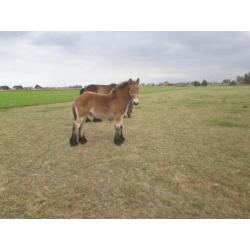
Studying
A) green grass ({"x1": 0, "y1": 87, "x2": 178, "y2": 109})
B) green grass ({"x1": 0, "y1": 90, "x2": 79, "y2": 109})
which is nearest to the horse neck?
green grass ({"x1": 0, "y1": 87, "x2": 178, "y2": 109})

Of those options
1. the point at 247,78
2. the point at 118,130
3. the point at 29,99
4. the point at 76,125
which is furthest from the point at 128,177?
the point at 247,78

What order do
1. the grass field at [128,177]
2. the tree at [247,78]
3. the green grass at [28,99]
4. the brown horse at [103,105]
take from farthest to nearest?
the tree at [247,78] → the green grass at [28,99] → the brown horse at [103,105] → the grass field at [128,177]

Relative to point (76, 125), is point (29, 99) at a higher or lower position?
higher

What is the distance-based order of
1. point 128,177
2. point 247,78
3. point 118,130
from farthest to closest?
point 247,78 < point 118,130 < point 128,177

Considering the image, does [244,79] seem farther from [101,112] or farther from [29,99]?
[101,112]

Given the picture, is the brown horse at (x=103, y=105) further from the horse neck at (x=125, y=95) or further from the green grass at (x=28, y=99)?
the green grass at (x=28, y=99)

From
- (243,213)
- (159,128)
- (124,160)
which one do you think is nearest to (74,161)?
(124,160)

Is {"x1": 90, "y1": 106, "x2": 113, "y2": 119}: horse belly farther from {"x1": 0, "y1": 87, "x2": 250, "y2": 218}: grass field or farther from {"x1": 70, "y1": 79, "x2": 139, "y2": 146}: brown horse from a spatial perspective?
{"x1": 0, "y1": 87, "x2": 250, "y2": 218}: grass field

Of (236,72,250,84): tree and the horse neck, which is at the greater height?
(236,72,250,84): tree

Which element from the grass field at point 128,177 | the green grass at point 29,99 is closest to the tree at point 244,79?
the green grass at point 29,99

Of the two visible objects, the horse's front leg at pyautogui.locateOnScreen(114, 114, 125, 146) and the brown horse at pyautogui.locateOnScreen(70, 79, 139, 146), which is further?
the horse's front leg at pyautogui.locateOnScreen(114, 114, 125, 146)

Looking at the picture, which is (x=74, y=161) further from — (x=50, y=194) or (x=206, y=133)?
(x=206, y=133)

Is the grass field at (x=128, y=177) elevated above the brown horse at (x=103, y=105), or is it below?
below

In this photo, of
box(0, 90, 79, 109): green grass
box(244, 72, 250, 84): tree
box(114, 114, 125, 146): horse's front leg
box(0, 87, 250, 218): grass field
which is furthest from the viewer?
box(244, 72, 250, 84): tree
